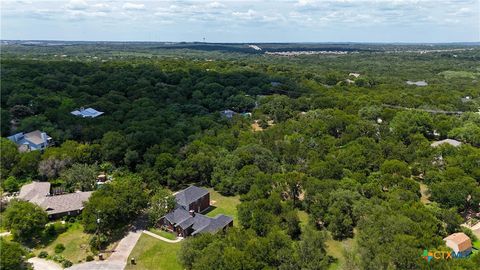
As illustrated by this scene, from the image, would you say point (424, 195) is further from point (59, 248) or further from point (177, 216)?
point (59, 248)

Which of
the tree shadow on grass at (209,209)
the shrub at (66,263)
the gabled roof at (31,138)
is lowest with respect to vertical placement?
the tree shadow on grass at (209,209)

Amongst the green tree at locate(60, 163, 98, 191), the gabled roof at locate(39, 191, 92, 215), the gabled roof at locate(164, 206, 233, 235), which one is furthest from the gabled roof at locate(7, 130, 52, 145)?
the gabled roof at locate(164, 206, 233, 235)

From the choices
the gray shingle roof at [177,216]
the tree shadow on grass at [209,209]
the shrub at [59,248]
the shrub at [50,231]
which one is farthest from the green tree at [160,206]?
the shrub at [50,231]

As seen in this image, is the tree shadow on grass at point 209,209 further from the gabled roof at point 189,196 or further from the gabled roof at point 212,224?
the gabled roof at point 212,224

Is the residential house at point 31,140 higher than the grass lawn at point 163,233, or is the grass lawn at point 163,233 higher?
the residential house at point 31,140

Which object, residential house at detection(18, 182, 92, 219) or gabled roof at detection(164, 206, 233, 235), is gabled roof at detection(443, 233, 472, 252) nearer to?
gabled roof at detection(164, 206, 233, 235)

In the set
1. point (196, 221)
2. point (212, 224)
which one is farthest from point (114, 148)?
point (212, 224)
